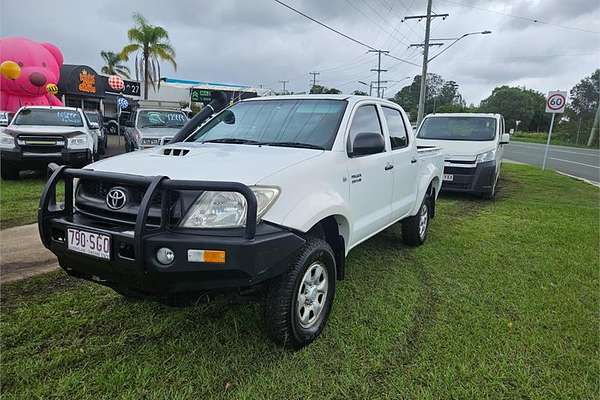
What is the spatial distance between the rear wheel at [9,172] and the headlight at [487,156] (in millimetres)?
9504

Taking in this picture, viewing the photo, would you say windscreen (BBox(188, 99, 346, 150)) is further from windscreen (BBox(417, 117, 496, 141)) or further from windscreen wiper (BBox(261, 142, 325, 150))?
windscreen (BBox(417, 117, 496, 141))

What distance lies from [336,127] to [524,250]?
3299 millimetres

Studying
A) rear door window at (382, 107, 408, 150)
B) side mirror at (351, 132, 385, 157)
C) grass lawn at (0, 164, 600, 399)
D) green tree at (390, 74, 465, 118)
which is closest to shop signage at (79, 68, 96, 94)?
grass lawn at (0, 164, 600, 399)

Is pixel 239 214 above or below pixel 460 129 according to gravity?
below

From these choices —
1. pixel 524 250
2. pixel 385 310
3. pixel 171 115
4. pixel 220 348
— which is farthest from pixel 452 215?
pixel 171 115

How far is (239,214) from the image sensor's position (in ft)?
8.02

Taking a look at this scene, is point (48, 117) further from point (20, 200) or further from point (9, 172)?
point (20, 200)

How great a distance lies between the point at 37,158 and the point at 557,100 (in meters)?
15.1

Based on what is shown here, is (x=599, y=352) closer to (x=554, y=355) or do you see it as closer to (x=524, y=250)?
(x=554, y=355)

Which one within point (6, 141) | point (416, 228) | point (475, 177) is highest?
point (6, 141)

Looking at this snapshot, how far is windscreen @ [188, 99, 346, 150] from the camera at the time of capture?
3.42 meters

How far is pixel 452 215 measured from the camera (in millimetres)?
7324

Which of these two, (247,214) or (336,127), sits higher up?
(336,127)

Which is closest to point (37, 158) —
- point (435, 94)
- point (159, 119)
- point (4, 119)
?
point (4, 119)
